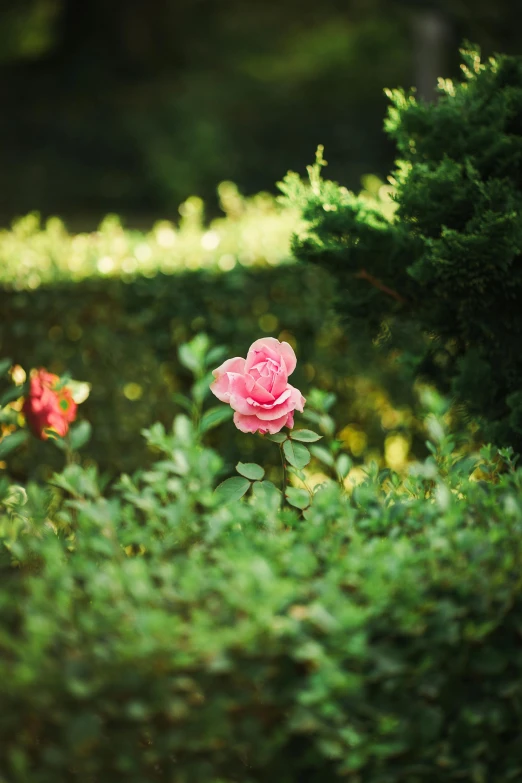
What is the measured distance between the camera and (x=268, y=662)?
4.90ft

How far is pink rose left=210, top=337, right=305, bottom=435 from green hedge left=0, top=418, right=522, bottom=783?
1.65 feet

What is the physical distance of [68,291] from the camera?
4566mm

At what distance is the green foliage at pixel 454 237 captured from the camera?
256cm

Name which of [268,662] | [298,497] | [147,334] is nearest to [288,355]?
[298,497]

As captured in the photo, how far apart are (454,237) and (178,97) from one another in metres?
20.6

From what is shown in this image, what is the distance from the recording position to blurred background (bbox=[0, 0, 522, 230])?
20609mm

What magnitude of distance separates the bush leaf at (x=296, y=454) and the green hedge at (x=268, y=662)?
1.66 feet

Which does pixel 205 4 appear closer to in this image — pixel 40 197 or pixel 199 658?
pixel 40 197

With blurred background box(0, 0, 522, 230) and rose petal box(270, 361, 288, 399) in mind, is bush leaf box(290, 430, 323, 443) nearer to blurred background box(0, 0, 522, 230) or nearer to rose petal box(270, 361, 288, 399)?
rose petal box(270, 361, 288, 399)

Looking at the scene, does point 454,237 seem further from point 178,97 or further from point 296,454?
point 178,97

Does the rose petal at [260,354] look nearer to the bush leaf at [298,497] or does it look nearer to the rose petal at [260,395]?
the rose petal at [260,395]

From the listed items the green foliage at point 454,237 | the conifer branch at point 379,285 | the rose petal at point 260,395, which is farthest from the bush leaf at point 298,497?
the conifer branch at point 379,285

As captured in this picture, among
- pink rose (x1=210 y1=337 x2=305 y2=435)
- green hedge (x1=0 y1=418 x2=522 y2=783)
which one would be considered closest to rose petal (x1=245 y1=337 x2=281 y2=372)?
pink rose (x1=210 y1=337 x2=305 y2=435)

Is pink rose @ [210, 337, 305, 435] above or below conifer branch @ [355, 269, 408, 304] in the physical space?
below
